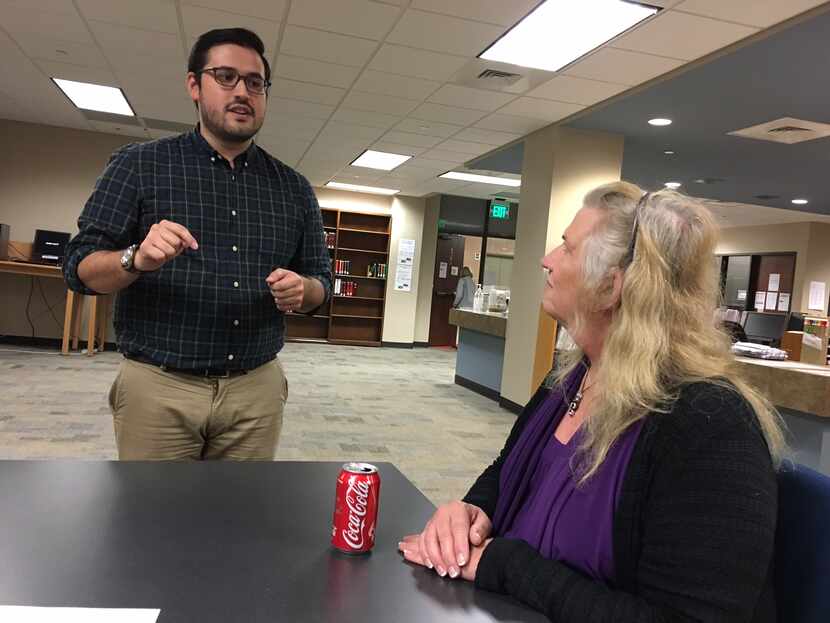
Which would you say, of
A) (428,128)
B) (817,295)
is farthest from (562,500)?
(817,295)

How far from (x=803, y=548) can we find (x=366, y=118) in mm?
5838

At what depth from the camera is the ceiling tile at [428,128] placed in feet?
20.2

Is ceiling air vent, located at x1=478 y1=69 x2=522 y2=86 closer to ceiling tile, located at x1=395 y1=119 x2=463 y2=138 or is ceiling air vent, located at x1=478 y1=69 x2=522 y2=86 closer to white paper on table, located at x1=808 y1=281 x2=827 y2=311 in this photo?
ceiling tile, located at x1=395 y1=119 x2=463 y2=138

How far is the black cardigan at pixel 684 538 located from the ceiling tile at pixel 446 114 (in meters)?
5.03

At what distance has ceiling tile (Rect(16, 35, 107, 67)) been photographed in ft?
15.8

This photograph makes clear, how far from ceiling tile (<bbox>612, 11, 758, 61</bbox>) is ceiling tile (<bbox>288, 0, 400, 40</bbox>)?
1.42m

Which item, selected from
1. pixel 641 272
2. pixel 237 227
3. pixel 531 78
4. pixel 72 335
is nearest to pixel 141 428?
pixel 237 227

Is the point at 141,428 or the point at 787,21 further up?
the point at 787,21

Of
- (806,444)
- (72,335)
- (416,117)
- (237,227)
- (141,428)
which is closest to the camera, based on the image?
(141,428)

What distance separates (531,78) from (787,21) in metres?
1.71

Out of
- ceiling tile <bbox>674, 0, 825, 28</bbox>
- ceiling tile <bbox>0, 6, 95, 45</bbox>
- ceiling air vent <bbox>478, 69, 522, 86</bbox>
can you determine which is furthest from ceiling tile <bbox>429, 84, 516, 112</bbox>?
ceiling tile <bbox>0, 6, 95, 45</bbox>

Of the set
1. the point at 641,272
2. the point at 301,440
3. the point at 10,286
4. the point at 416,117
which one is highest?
the point at 416,117

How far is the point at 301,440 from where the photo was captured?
4.43 m

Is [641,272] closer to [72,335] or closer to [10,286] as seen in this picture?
[72,335]
